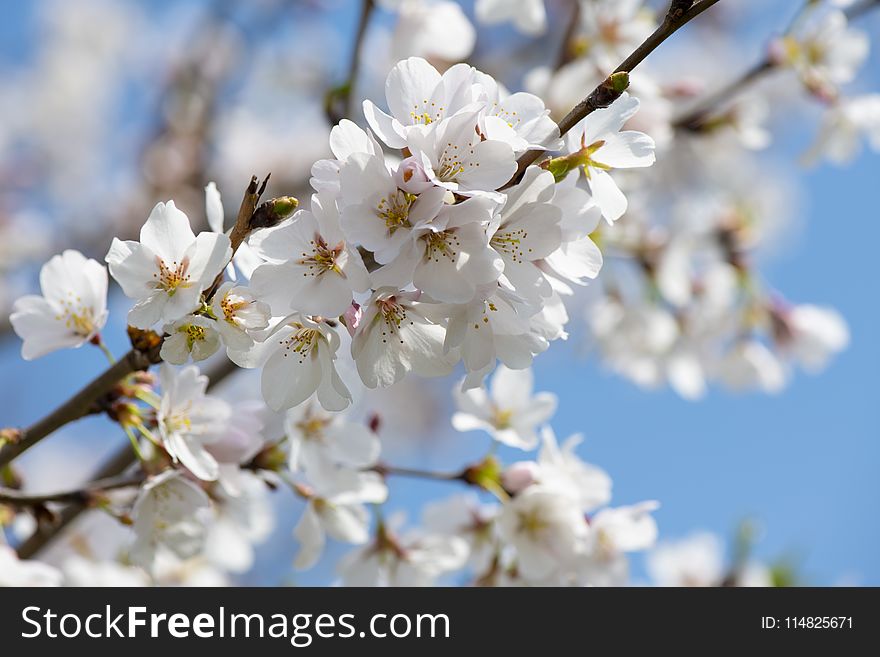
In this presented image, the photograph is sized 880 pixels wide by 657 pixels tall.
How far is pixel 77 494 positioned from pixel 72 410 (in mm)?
368

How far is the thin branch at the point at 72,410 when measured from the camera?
60.6 inches

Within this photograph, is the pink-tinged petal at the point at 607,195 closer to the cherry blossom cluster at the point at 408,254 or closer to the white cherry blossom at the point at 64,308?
the cherry blossom cluster at the point at 408,254

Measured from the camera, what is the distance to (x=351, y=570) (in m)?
2.32

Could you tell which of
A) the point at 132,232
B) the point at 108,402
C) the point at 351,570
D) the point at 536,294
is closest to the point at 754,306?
the point at 351,570

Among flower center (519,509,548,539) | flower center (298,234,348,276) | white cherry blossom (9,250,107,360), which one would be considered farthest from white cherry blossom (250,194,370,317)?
flower center (519,509,548,539)

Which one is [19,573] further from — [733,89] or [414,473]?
[733,89]

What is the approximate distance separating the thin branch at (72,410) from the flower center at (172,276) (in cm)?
15

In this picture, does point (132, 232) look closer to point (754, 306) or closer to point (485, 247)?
point (754, 306)

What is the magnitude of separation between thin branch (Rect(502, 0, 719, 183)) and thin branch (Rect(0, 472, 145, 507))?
3.60ft

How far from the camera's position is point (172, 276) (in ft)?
4.76

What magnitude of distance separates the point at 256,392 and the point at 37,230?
4.98 ft

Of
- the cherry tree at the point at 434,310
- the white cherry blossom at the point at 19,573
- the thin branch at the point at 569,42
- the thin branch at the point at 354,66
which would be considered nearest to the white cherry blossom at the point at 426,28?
the cherry tree at the point at 434,310

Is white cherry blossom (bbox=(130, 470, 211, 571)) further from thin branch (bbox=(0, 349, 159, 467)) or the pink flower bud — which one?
the pink flower bud
